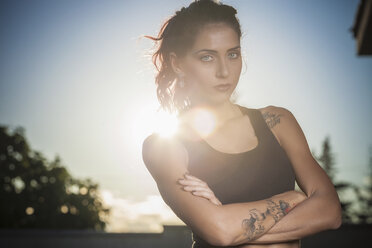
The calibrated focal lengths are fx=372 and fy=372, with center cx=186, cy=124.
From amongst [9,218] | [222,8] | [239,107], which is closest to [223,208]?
[239,107]

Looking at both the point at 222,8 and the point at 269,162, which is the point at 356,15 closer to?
the point at 222,8

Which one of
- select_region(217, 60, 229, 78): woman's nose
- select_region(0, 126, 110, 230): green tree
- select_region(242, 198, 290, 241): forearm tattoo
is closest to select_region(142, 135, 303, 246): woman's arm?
select_region(242, 198, 290, 241): forearm tattoo

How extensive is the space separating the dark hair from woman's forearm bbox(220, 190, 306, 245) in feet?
2.84

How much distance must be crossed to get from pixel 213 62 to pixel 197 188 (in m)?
0.82

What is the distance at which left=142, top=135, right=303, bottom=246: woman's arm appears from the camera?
2092mm

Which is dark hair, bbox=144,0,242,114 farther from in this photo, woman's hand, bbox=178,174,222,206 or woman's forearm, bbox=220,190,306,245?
woman's forearm, bbox=220,190,306,245

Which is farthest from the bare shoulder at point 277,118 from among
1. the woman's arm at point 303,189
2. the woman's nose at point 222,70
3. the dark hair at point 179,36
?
the dark hair at point 179,36

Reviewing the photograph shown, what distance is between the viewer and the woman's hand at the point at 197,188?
7.12 feet

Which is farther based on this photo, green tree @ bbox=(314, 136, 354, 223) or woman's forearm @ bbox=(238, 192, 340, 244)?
green tree @ bbox=(314, 136, 354, 223)

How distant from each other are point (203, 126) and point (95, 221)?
34897 mm

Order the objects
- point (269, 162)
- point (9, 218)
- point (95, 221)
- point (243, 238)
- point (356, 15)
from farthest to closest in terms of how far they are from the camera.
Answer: point (95, 221)
point (9, 218)
point (356, 15)
point (269, 162)
point (243, 238)

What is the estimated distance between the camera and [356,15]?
591 cm

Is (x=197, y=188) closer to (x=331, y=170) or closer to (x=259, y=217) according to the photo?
(x=259, y=217)

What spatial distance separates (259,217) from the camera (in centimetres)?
215
